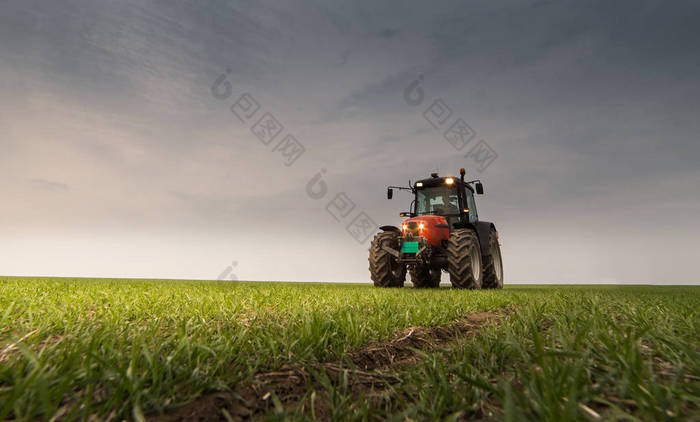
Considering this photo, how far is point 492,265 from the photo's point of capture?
1217cm

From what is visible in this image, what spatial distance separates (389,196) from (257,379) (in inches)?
384

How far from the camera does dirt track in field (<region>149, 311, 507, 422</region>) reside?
5.04 ft

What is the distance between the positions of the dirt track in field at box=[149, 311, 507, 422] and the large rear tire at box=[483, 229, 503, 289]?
9.80 metres

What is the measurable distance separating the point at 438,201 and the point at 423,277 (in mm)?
2935

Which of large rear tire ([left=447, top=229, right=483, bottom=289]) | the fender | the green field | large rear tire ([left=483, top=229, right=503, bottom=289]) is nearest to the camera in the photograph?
the green field

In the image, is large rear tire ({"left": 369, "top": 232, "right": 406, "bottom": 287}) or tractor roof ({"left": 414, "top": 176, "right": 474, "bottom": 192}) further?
tractor roof ({"left": 414, "top": 176, "right": 474, "bottom": 192})

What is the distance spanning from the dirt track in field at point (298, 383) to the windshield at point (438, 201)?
338 inches

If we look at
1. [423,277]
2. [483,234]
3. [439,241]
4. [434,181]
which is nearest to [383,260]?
[439,241]

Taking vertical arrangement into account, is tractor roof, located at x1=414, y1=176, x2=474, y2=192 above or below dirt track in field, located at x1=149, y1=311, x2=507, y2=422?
above

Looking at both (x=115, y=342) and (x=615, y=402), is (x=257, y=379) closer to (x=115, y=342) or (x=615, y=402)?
(x=115, y=342)

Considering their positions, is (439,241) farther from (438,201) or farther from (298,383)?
(298,383)

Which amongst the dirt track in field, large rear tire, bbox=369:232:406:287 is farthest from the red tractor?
the dirt track in field

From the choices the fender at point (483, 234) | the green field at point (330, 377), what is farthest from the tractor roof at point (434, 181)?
the green field at point (330, 377)

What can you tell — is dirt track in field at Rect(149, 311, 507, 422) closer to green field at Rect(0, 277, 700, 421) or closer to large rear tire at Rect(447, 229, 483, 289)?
green field at Rect(0, 277, 700, 421)
